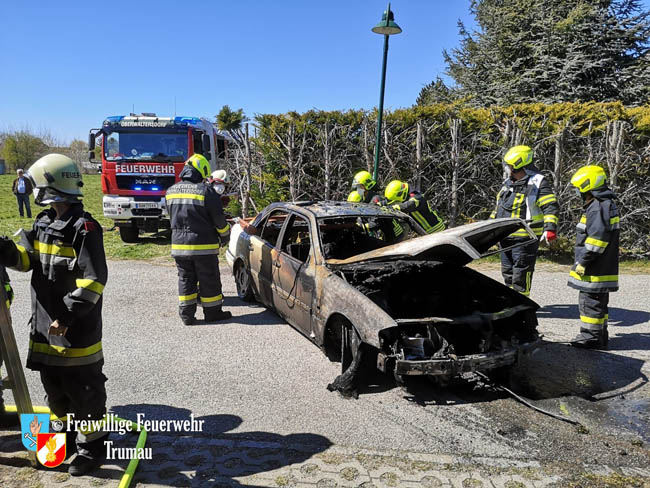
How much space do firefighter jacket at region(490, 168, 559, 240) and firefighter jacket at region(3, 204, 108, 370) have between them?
4.59 m

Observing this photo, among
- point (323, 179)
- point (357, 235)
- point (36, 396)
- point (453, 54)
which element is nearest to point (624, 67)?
point (453, 54)

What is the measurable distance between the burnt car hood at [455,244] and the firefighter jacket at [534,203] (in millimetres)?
1401

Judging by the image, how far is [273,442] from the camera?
10.7ft

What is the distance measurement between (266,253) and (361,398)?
2.39m

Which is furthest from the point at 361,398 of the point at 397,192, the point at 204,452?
the point at 397,192

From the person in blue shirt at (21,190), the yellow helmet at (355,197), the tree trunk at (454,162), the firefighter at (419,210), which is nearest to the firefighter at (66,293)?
the firefighter at (419,210)

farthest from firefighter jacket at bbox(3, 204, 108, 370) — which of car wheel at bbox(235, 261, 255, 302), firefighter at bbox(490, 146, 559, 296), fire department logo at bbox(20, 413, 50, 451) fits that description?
firefighter at bbox(490, 146, 559, 296)

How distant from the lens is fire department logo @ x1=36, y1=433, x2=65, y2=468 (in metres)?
2.91

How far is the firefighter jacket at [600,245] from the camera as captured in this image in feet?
16.0

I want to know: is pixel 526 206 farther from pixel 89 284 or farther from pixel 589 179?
pixel 89 284

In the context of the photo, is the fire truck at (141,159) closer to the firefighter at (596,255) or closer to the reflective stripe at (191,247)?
the reflective stripe at (191,247)

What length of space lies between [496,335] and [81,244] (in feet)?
10.9

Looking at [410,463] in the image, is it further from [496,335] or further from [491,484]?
[496,335]

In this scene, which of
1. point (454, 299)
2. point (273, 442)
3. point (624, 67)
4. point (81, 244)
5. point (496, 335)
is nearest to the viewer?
point (81, 244)
